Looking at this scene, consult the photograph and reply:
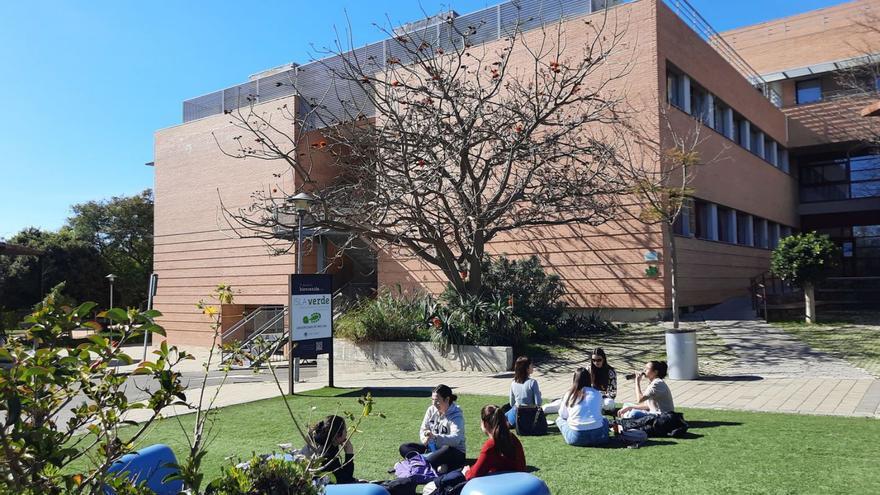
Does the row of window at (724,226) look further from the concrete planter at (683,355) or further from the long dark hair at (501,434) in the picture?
the long dark hair at (501,434)

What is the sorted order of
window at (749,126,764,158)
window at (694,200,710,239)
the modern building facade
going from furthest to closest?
1. window at (749,126,764,158)
2. window at (694,200,710,239)
3. the modern building facade

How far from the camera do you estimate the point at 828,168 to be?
33.7 meters

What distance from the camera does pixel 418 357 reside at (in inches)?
593

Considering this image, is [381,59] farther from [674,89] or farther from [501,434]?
[501,434]

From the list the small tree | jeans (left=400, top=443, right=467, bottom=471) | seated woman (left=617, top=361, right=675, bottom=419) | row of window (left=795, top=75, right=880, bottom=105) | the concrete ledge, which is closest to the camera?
jeans (left=400, top=443, right=467, bottom=471)

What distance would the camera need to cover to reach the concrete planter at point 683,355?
11.6 m

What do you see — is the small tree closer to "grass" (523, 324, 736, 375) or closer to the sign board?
"grass" (523, 324, 736, 375)

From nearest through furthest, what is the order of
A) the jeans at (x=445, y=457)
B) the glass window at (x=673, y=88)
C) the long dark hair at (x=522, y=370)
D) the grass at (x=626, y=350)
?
the jeans at (x=445, y=457)
the long dark hair at (x=522, y=370)
the grass at (x=626, y=350)
the glass window at (x=673, y=88)

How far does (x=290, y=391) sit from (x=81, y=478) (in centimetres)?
1046

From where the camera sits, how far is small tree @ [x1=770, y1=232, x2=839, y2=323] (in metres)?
18.3

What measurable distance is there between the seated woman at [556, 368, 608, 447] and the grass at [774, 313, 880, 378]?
24.2 feet

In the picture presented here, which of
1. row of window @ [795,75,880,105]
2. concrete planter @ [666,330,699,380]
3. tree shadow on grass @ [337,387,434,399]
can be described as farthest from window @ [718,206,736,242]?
tree shadow on grass @ [337,387,434,399]

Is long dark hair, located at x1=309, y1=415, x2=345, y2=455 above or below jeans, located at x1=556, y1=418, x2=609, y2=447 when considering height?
above

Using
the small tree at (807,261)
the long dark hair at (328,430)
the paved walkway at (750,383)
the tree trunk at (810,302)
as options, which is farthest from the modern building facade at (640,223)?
the long dark hair at (328,430)
